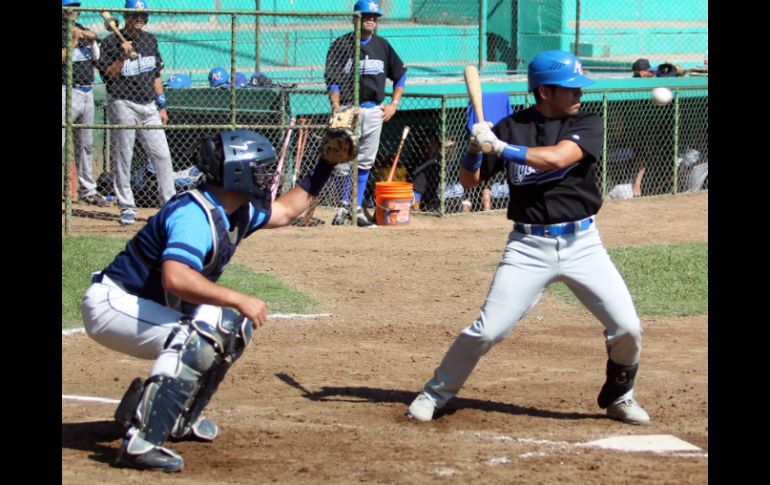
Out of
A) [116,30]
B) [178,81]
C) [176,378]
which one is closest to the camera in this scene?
[176,378]

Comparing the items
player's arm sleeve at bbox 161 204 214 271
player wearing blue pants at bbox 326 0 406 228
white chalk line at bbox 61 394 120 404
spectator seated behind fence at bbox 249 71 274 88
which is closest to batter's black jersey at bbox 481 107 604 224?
player's arm sleeve at bbox 161 204 214 271

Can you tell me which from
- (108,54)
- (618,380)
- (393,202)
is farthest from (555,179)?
(108,54)

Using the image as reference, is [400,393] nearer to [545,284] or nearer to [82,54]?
[545,284]

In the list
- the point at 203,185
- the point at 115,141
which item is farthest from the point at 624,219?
the point at 203,185

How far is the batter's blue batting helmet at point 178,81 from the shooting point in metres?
14.4

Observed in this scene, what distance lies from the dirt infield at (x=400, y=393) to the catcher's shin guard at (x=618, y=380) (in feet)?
Result: 0.52

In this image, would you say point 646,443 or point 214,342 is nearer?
point 214,342

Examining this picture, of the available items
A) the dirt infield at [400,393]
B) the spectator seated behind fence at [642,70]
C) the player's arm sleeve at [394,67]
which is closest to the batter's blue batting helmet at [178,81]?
the player's arm sleeve at [394,67]

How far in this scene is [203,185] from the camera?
4.91 metres

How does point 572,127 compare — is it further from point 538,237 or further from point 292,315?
point 292,315

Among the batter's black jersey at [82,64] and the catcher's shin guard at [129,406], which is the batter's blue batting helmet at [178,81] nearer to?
the batter's black jersey at [82,64]

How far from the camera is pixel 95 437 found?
529 centimetres

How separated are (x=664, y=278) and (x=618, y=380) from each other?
439 cm

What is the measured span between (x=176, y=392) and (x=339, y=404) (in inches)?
60.5
